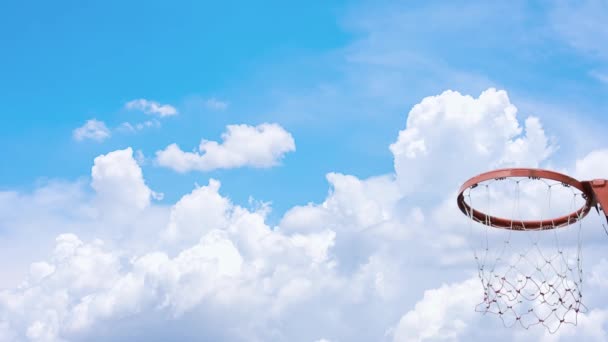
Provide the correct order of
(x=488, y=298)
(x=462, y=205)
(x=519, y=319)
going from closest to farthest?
(x=519, y=319), (x=488, y=298), (x=462, y=205)

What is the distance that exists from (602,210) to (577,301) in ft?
11.0

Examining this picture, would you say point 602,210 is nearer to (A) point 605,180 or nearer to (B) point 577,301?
(A) point 605,180

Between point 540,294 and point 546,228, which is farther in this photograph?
point 546,228

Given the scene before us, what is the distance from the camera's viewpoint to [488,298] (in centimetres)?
2623

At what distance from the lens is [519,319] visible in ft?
80.7

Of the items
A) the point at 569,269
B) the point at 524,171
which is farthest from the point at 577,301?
the point at 524,171

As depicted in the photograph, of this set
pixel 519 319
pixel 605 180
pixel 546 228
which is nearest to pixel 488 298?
pixel 519 319

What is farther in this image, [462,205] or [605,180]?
[462,205]

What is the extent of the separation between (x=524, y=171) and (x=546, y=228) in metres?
3.39

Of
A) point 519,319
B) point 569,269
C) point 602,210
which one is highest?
point 602,210

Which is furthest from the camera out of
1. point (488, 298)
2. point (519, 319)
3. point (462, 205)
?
point (462, 205)

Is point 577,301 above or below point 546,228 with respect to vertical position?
below

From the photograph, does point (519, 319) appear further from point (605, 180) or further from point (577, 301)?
point (605, 180)

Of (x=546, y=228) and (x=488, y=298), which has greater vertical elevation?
(x=546, y=228)
